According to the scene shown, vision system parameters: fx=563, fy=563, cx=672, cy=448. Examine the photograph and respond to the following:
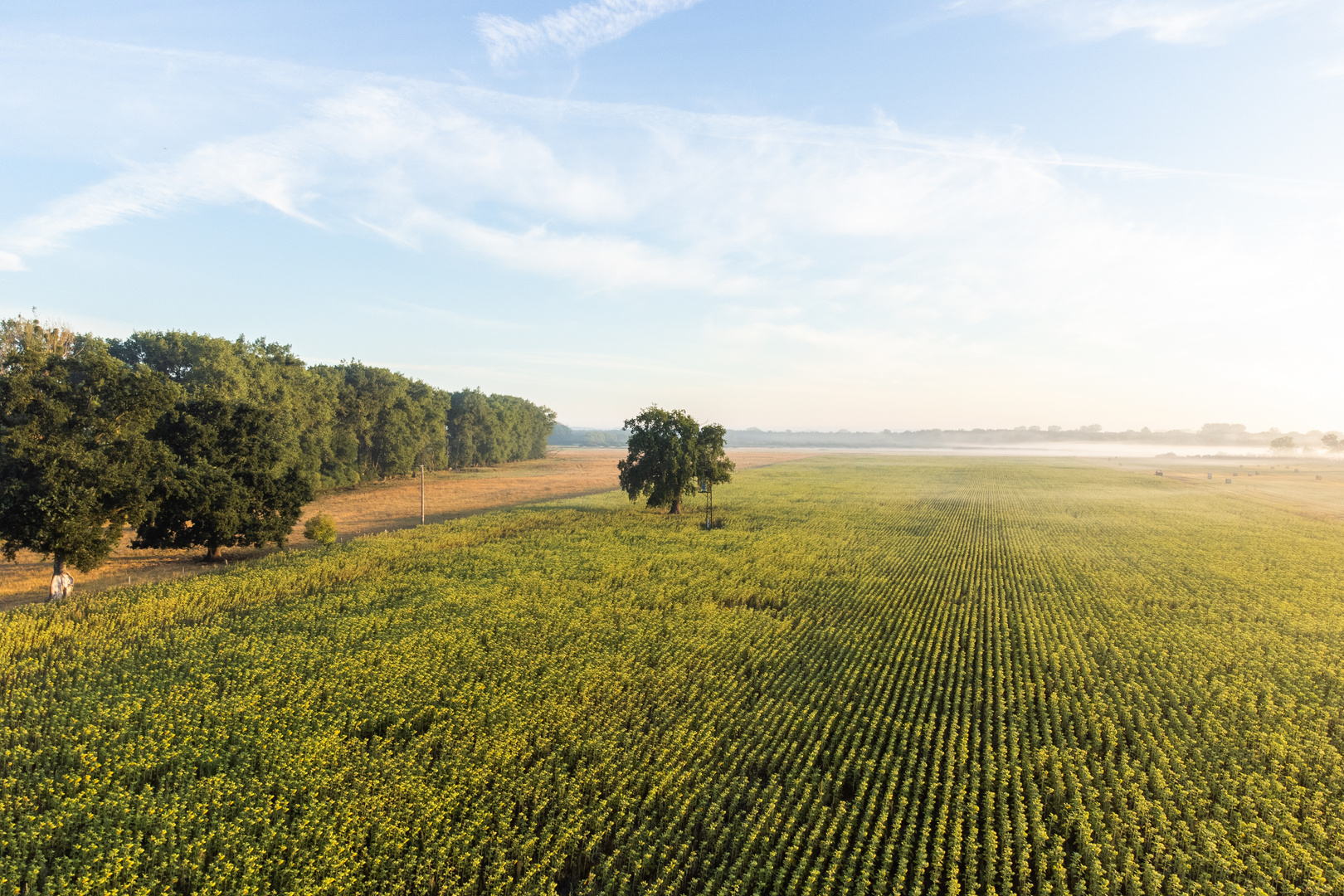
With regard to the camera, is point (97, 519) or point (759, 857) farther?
point (97, 519)

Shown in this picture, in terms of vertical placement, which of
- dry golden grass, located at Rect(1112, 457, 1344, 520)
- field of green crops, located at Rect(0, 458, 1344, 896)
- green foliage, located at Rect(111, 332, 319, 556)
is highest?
green foliage, located at Rect(111, 332, 319, 556)

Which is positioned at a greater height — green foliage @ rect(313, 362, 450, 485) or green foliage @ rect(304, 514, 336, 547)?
green foliage @ rect(313, 362, 450, 485)

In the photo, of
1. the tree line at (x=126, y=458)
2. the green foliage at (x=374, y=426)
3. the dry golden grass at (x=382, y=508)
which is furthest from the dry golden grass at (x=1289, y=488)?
the green foliage at (x=374, y=426)

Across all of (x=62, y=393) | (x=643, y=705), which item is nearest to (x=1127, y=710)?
(x=643, y=705)

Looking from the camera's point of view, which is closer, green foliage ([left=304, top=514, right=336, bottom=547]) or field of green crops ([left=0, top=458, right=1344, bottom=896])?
field of green crops ([left=0, top=458, right=1344, bottom=896])

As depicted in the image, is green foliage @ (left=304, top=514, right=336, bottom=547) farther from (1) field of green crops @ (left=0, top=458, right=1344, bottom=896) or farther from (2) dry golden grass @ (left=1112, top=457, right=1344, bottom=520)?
(2) dry golden grass @ (left=1112, top=457, right=1344, bottom=520)

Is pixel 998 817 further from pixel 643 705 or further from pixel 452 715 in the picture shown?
pixel 452 715

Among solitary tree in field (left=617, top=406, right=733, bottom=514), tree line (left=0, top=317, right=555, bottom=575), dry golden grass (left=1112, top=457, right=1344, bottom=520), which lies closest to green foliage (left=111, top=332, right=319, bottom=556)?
tree line (left=0, top=317, right=555, bottom=575)
